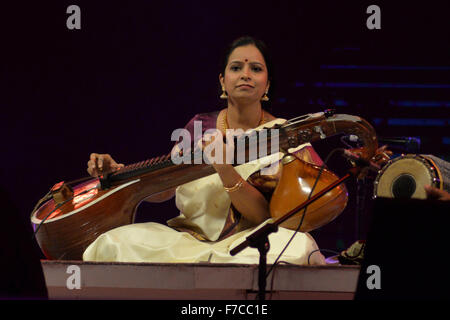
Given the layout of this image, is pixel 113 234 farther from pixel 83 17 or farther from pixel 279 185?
pixel 83 17

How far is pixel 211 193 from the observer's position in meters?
2.37

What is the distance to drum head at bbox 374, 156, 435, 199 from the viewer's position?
197 cm

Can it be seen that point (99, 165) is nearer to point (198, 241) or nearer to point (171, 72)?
point (198, 241)

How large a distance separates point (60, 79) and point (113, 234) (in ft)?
5.01

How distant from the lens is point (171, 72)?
128 inches

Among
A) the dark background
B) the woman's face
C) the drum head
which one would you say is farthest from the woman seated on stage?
the dark background

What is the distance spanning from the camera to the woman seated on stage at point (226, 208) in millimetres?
2080

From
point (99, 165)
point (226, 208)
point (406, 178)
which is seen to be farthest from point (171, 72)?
point (406, 178)

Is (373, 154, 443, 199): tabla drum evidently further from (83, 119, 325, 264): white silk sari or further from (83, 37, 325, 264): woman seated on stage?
A: (83, 119, 325, 264): white silk sari

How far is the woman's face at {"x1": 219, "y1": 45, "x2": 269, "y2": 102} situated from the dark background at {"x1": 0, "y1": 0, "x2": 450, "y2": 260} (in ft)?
2.42

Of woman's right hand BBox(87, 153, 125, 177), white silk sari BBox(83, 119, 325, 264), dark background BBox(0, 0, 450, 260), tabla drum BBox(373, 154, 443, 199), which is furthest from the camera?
dark background BBox(0, 0, 450, 260)

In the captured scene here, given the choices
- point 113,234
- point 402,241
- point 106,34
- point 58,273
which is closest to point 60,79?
point 106,34

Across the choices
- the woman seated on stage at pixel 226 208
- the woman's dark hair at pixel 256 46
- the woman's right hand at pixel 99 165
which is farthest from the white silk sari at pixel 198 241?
the woman's dark hair at pixel 256 46

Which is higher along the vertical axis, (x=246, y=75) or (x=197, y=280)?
(x=246, y=75)
